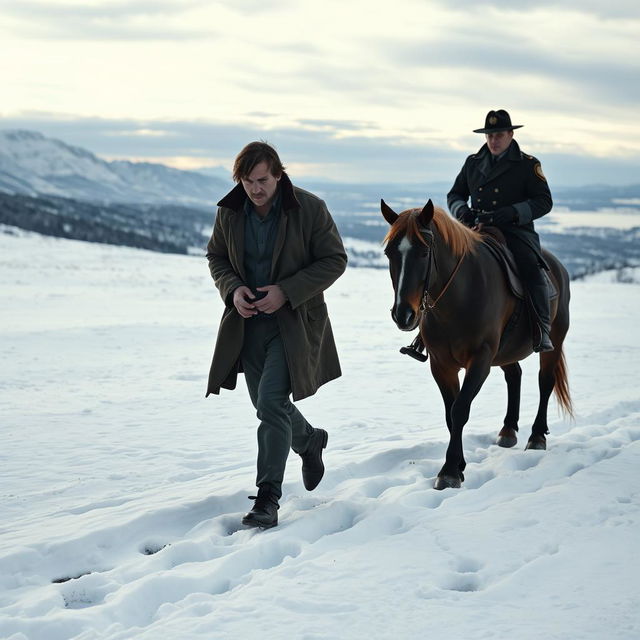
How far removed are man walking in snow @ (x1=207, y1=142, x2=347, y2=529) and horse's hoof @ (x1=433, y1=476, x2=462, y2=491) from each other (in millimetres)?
1193

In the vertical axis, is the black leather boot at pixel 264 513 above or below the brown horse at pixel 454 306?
below

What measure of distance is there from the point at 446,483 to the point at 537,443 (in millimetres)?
1497

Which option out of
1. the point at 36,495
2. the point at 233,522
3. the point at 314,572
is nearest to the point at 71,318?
the point at 36,495

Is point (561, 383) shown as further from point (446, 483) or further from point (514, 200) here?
point (446, 483)

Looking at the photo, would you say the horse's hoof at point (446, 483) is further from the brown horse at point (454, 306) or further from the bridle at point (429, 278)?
the bridle at point (429, 278)

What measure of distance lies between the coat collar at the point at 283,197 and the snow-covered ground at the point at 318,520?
1.92 meters

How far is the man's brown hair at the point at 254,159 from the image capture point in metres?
4.43

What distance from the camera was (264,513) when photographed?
462 cm

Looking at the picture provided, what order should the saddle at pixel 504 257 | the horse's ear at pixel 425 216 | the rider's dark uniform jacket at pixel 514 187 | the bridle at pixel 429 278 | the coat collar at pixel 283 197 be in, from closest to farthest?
the coat collar at pixel 283 197 → the horse's ear at pixel 425 216 → the bridle at pixel 429 278 → the saddle at pixel 504 257 → the rider's dark uniform jacket at pixel 514 187

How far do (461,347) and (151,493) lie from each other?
2491mm

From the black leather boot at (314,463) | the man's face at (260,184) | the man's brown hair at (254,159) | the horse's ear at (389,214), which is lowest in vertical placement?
the black leather boot at (314,463)

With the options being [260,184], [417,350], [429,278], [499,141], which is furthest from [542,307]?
[260,184]

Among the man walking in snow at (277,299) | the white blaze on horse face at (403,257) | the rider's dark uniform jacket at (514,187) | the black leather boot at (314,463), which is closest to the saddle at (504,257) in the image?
the rider's dark uniform jacket at (514,187)

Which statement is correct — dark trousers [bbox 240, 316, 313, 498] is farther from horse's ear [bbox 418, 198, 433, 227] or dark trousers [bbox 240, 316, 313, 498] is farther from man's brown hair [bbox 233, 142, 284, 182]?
horse's ear [bbox 418, 198, 433, 227]
